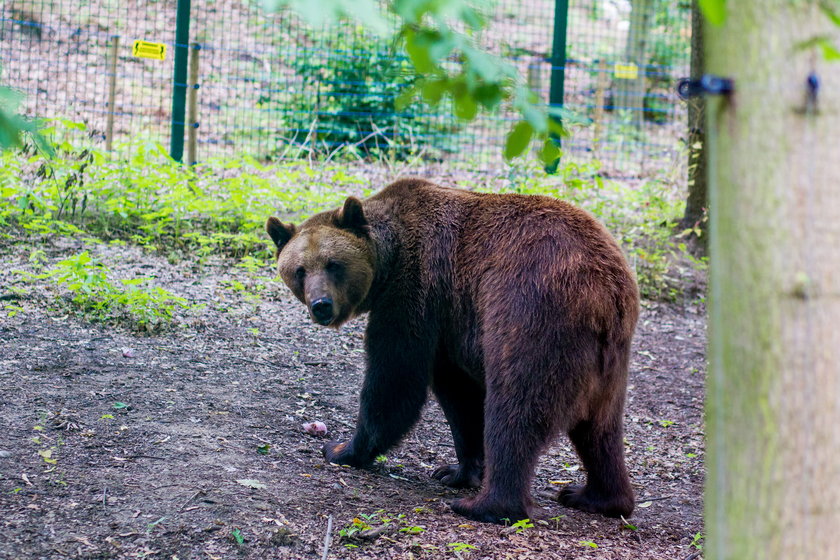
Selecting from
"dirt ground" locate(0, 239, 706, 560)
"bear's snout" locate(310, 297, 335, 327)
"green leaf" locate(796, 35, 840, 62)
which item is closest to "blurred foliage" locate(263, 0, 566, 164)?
"green leaf" locate(796, 35, 840, 62)

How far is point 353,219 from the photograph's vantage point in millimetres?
5480

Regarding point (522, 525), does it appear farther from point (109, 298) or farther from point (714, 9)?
point (109, 298)

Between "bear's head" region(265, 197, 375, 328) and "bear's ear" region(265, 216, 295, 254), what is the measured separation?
0.10 feet

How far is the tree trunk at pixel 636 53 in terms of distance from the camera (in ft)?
61.0

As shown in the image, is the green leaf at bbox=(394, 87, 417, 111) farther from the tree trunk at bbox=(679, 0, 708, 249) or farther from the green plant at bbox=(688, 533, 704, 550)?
the tree trunk at bbox=(679, 0, 708, 249)

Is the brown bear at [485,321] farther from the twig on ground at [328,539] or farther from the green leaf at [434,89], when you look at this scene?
the green leaf at [434,89]

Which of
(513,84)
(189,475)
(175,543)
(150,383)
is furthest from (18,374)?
(513,84)

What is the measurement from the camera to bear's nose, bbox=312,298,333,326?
5258mm

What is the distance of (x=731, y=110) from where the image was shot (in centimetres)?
184

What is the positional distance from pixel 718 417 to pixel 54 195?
27.7 ft

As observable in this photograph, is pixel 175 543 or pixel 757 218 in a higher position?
pixel 757 218

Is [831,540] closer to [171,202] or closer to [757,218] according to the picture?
[757,218]

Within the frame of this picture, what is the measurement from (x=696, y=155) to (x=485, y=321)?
5844 millimetres

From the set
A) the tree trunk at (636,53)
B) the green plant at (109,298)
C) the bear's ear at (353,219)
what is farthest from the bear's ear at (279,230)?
the tree trunk at (636,53)
